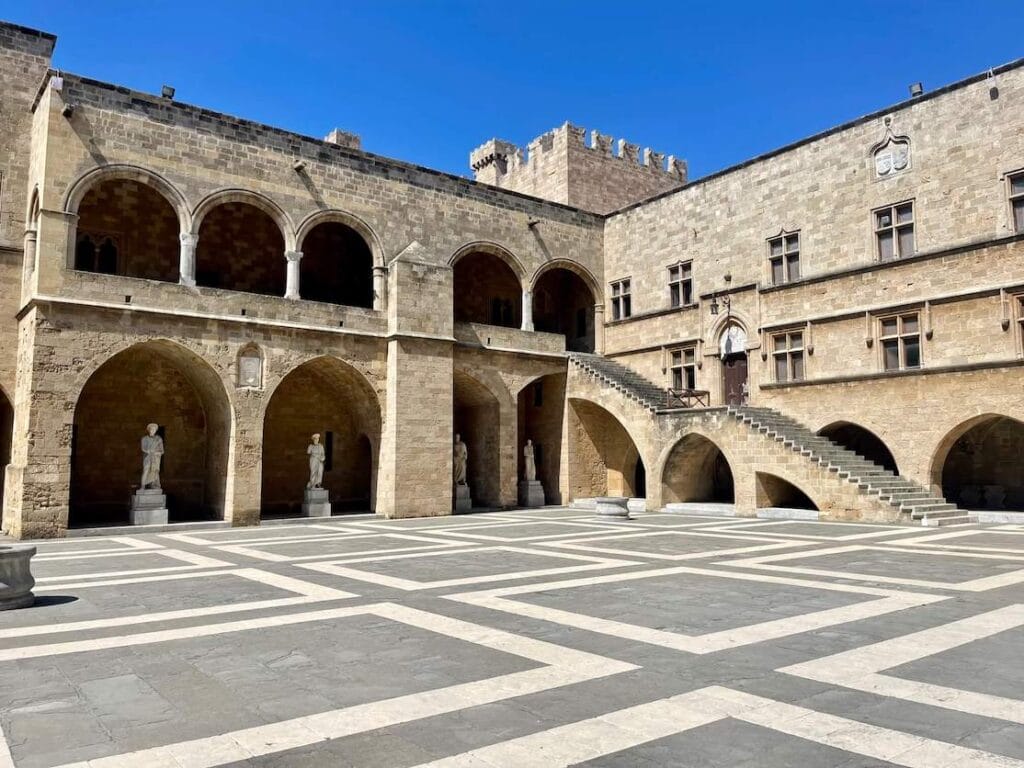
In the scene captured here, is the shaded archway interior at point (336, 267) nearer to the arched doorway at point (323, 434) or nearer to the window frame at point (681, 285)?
the arched doorway at point (323, 434)

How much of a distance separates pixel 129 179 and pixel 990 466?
79.4 feet

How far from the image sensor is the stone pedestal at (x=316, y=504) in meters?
21.8

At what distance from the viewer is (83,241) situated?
21.5m

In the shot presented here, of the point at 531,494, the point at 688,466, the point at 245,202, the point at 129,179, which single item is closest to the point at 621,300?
the point at 688,466

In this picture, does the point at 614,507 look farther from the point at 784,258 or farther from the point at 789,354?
the point at 784,258

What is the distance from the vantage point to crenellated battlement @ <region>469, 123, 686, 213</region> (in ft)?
106

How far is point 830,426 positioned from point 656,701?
18.6 meters

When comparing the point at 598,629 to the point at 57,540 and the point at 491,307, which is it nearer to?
the point at 57,540

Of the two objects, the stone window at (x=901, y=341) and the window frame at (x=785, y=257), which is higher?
the window frame at (x=785, y=257)

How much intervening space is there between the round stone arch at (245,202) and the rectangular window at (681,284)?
12.5 metres

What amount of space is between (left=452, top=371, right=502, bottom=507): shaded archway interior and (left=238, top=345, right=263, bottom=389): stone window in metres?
6.32

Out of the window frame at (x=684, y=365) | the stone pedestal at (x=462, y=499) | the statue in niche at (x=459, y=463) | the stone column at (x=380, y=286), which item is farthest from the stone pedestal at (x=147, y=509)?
the window frame at (x=684, y=365)

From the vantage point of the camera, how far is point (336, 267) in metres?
26.8

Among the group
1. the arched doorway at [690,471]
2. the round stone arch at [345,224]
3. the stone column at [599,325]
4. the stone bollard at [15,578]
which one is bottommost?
the stone bollard at [15,578]
